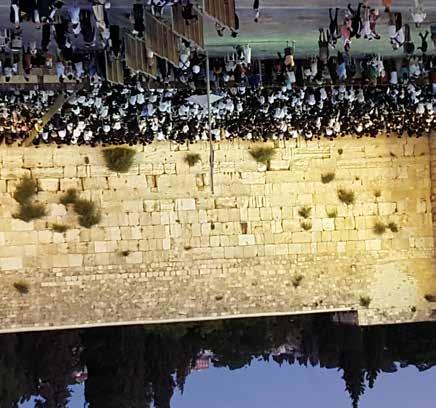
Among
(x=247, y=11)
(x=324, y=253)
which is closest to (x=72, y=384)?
(x=324, y=253)

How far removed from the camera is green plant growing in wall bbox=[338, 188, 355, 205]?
14656 millimetres

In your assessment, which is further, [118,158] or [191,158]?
[191,158]

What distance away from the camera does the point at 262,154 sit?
14.5 meters

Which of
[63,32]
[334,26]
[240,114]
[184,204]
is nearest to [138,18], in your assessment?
[63,32]

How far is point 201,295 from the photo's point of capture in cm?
1405

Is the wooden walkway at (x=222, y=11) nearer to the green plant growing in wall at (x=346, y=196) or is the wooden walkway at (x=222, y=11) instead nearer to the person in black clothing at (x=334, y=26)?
the person in black clothing at (x=334, y=26)

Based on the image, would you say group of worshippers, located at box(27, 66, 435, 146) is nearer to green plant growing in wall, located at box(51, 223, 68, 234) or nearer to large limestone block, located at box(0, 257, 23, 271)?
green plant growing in wall, located at box(51, 223, 68, 234)

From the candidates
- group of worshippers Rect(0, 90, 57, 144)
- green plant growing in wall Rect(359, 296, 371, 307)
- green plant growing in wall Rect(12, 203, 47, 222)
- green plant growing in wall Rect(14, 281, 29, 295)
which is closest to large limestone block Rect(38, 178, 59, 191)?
green plant growing in wall Rect(12, 203, 47, 222)

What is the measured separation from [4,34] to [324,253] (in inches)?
283

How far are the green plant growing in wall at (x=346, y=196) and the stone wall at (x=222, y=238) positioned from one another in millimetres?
99

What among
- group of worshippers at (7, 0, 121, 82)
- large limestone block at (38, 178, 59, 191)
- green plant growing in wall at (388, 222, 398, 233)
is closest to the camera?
group of worshippers at (7, 0, 121, 82)

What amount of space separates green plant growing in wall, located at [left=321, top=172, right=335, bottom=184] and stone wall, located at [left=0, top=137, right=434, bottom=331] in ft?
0.23

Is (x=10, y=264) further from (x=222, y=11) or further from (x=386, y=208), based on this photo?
(x=222, y=11)

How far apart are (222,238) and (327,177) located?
2265mm
